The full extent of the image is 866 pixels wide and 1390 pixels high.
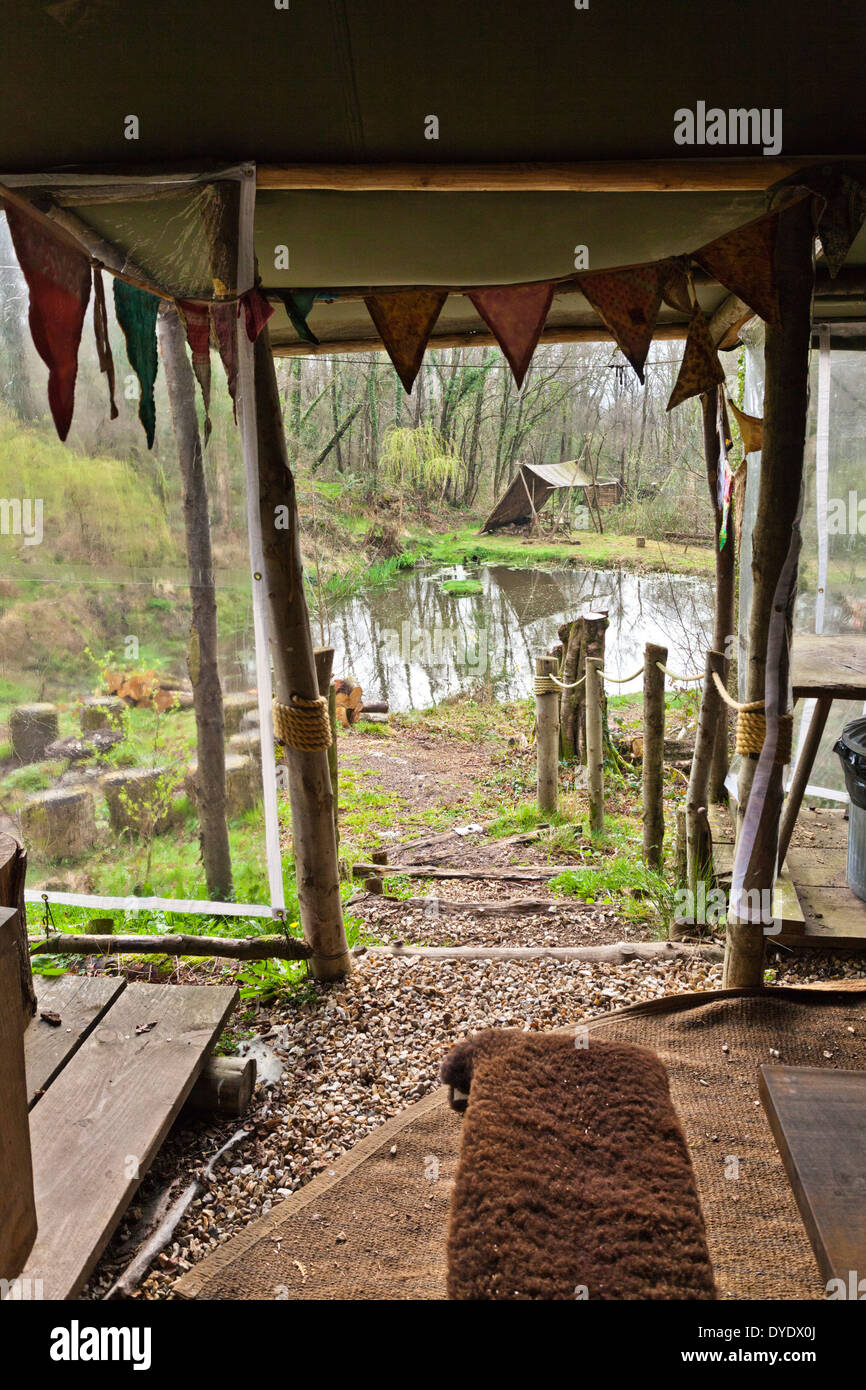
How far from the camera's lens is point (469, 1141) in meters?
1.63

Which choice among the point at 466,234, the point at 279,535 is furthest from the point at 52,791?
the point at 466,234

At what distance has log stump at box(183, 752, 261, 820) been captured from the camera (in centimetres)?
304

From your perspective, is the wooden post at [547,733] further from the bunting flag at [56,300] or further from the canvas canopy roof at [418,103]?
the bunting flag at [56,300]

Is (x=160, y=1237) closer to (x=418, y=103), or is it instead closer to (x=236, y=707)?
(x=236, y=707)

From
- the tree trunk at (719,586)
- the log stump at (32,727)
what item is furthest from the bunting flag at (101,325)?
the tree trunk at (719,586)

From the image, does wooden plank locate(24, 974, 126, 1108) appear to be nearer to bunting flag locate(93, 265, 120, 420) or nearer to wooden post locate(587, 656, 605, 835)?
bunting flag locate(93, 265, 120, 420)

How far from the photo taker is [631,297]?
288 cm

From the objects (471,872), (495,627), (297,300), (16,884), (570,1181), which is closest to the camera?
(570,1181)

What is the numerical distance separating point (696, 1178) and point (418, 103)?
257 cm

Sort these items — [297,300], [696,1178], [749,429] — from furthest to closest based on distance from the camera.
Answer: [749,429] → [297,300] → [696,1178]

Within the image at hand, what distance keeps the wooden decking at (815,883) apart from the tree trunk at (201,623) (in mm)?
2097

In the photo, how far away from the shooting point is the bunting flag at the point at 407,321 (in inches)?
117

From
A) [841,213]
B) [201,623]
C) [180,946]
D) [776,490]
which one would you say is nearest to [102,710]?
[201,623]
